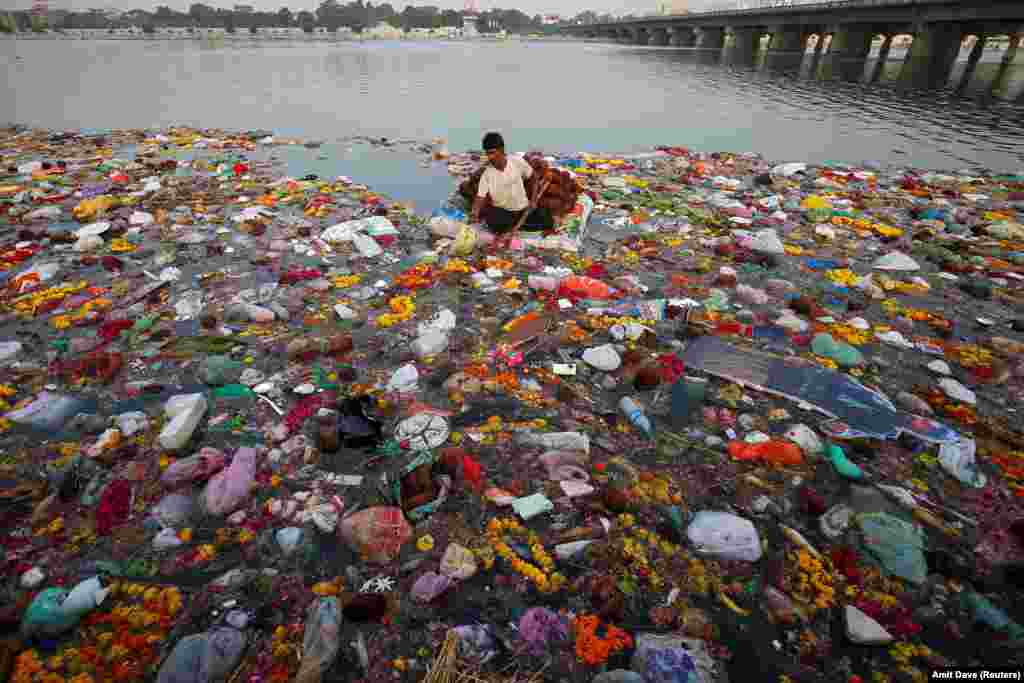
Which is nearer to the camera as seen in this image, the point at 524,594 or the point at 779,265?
the point at 524,594

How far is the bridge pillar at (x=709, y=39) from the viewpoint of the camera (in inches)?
1869

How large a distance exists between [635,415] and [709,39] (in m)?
59.9

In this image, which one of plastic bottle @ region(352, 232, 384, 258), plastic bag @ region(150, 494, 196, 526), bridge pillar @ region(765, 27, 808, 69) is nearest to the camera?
plastic bag @ region(150, 494, 196, 526)

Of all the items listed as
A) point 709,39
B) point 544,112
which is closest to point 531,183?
point 544,112

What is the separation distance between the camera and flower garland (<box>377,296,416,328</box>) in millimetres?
3488

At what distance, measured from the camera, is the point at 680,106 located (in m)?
13.2

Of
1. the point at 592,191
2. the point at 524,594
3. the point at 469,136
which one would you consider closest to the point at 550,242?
the point at 592,191

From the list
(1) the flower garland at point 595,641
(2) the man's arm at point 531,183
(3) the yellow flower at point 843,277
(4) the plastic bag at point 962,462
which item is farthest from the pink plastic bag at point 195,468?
(3) the yellow flower at point 843,277

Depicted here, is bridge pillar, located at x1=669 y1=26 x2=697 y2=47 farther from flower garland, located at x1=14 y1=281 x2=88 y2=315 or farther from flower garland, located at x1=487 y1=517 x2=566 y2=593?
flower garland, located at x1=487 y1=517 x2=566 y2=593

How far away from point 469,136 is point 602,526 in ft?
29.6

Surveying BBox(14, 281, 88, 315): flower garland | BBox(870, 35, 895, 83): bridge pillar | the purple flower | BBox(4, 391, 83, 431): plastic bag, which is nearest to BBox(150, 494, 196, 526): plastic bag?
BBox(4, 391, 83, 431): plastic bag

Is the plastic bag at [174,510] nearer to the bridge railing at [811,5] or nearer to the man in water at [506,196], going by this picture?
the man in water at [506,196]

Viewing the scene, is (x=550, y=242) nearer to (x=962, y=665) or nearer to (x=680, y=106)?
(x=962, y=665)

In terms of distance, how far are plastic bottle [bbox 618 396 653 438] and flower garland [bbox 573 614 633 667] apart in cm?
105
